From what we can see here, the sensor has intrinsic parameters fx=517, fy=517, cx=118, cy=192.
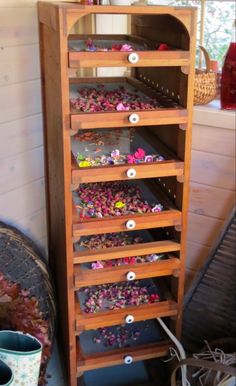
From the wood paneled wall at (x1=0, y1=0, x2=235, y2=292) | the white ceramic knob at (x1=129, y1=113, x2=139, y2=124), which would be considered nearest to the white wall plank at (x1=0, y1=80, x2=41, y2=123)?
the wood paneled wall at (x1=0, y1=0, x2=235, y2=292)

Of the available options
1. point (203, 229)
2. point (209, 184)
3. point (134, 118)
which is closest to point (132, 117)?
point (134, 118)

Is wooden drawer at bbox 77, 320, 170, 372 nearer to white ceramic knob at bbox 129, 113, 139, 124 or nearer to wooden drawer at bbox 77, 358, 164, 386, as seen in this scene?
wooden drawer at bbox 77, 358, 164, 386

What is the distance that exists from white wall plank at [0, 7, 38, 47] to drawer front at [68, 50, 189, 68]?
40 centimetres

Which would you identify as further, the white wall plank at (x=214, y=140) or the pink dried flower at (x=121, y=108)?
the white wall plank at (x=214, y=140)

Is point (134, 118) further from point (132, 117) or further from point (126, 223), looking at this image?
point (126, 223)

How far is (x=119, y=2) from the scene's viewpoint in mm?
1426

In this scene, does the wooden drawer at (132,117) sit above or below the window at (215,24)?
below

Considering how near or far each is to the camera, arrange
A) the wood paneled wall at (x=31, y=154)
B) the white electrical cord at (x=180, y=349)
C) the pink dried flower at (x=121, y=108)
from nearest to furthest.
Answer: the pink dried flower at (x=121, y=108) < the white electrical cord at (x=180, y=349) < the wood paneled wall at (x=31, y=154)

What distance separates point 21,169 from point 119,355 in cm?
69

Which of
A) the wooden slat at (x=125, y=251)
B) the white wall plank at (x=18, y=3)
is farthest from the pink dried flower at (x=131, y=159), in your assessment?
the white wall plank at (x=18, y=3)

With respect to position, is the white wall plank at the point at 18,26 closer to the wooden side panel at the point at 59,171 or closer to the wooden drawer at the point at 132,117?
the wooden side panel at the point at 59,171

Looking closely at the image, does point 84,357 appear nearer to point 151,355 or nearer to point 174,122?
point 151,355

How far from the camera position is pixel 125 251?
4.99 ft

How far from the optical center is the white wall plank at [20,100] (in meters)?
1.63
